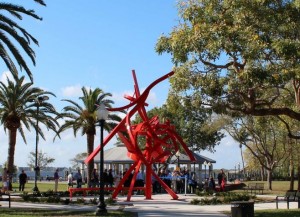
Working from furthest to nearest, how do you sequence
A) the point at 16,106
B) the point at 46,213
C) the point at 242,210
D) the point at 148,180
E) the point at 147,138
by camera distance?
the point at 16,106, the point at 147,138, the point at 148,180, the point at 46,213, the point at 242,210

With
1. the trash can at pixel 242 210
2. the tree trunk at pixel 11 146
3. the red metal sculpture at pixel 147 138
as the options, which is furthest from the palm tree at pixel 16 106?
the trash can at pixel 242 210

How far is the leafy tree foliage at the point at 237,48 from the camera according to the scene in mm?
17141

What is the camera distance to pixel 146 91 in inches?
1096

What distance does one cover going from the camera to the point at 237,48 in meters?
17.5

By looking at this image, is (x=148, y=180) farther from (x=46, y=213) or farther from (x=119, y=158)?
(x=119, y=158)

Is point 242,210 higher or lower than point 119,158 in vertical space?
lower

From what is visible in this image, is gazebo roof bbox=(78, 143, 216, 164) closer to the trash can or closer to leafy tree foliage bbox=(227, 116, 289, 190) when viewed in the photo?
leafy tree foliage bbox=(227, 116, 289, 190)

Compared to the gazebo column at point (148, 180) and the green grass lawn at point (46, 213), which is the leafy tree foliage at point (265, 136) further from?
the green grass lawn at point (46, 213)

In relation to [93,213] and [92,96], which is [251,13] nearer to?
[93,213]

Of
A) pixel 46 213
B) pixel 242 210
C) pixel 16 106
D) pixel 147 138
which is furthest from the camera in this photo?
pixel 16 106

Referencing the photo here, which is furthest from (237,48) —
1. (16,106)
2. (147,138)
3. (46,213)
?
(16,106)

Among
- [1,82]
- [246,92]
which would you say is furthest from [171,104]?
[1,82]

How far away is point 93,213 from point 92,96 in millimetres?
26329

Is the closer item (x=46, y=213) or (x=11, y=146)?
(x=46, y=213)
